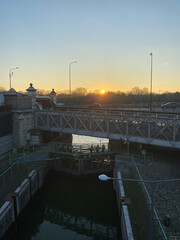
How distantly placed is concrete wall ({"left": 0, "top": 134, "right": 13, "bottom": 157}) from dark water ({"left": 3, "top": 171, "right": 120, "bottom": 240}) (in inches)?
273

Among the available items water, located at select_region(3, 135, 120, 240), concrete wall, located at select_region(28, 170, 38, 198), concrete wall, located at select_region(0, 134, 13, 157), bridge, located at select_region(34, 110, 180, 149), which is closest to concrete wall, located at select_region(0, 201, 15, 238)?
water, located at select_region(3, 135, 120, 240)

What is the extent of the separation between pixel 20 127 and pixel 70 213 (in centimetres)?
1443

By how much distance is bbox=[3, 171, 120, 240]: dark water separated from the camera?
1738 centimetres

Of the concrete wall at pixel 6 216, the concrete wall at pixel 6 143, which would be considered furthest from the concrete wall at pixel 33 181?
the concrete wall at pixel 6 143

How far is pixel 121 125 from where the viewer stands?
2592 centimetres

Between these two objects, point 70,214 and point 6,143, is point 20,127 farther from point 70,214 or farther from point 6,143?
point 70,214

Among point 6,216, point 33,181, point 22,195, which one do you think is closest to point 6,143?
point 33,181

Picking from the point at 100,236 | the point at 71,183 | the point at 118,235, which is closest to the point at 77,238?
the point at 100,236

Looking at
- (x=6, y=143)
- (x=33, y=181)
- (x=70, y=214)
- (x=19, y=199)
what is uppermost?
(x=6, y=143)

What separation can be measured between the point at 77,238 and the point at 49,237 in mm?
2317

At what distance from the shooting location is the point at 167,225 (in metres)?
12.9

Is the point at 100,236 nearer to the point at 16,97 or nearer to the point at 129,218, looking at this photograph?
the point at 129,218

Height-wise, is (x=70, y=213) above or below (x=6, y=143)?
below

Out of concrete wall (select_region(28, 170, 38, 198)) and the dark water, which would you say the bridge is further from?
concrete wall (select_region(28, 170, 38, 198))
